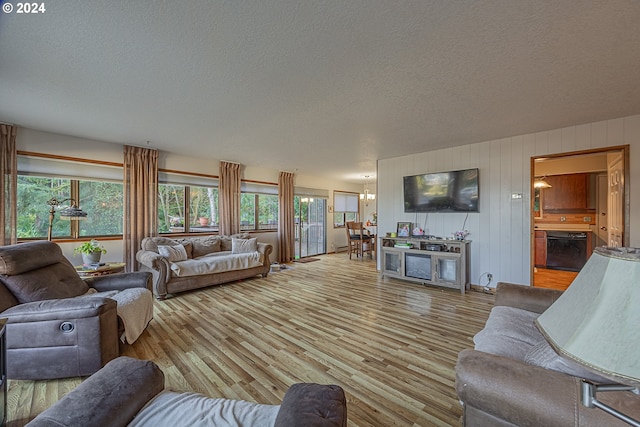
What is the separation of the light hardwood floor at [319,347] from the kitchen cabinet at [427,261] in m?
0.23

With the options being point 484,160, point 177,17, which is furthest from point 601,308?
point 484,160

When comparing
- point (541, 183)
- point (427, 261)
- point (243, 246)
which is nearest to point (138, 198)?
point (243, 246)

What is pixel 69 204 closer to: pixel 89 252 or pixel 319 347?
pixel 89 252

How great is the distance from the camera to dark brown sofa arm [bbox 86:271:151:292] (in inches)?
107

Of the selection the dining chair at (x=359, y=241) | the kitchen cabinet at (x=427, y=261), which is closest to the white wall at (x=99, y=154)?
the dining chair at (x=359, y=241)

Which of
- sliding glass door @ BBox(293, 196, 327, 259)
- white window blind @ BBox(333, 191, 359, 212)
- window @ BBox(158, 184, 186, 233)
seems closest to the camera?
window @ BBox(158, 184, 186, 233)

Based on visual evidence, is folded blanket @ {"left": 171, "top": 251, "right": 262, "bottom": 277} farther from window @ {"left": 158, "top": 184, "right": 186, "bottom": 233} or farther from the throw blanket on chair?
the throw blanket on chair

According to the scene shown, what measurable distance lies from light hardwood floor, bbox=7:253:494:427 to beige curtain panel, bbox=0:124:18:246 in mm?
2221

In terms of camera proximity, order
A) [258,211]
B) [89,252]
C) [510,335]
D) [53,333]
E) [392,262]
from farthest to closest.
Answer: [258,211] → [392,262] → [89,252] → [53,333] → [510,335]

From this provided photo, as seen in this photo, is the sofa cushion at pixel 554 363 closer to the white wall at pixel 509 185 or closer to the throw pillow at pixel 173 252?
the white wall at pixel 509 185

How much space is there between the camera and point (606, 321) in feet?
1.72

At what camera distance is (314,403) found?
32.1 inches

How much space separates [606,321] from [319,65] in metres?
2.21

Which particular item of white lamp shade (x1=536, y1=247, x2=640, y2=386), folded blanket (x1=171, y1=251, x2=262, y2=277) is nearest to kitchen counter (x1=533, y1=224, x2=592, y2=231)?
folded blanket (x1=171, y1=251, x2=262, y2=277)
